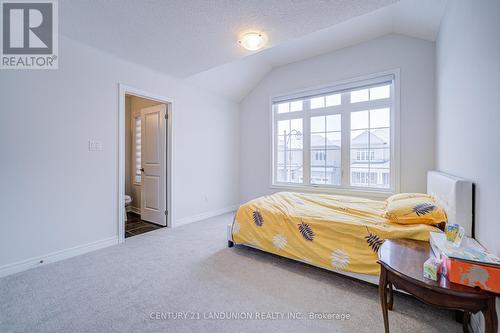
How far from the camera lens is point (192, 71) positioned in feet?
11.1

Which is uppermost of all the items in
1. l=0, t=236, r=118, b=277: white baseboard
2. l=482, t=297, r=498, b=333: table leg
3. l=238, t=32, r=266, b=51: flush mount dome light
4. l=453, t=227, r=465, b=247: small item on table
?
l=238, t=32, r=266, b=51: flush mount dome light

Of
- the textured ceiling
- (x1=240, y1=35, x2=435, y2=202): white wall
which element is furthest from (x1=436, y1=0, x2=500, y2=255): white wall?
(x1=240, y1=35, x2=435, y2=202): white wall

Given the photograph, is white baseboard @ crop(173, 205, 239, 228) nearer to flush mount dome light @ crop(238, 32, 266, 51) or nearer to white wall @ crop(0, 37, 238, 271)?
white wall @ crop(0, 37, 238, 271)

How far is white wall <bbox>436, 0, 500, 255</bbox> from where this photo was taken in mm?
1246

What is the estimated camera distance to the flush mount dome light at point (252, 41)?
2.35 meters

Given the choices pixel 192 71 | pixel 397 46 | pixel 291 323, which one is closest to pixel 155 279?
pixel 291 323

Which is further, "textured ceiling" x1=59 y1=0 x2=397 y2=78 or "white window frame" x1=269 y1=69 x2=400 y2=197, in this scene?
"white window frame" x1=269 y1=69 x2=400 y2=197

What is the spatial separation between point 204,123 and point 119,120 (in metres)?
1.57

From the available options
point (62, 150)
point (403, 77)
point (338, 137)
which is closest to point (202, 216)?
point (62, 150)

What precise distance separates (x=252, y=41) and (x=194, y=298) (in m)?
2.60

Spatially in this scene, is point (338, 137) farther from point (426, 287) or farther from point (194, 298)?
point (194, 298)

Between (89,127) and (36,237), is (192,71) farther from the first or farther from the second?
(36,237)

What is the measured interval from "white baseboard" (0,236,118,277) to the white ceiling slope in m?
2.87

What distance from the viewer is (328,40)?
3.42 meters
